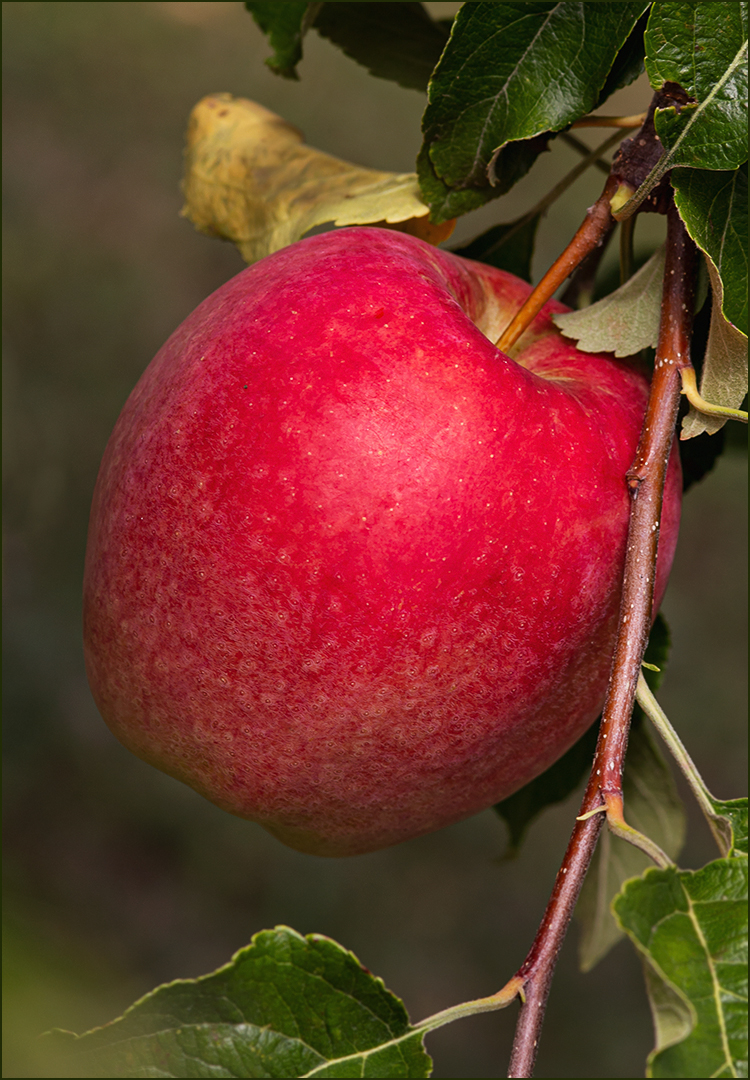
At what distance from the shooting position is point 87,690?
1.67 meters

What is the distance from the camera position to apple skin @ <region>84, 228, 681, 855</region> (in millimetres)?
404

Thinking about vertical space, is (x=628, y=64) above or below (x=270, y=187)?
above

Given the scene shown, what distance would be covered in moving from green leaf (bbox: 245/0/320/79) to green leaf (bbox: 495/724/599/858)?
510 mm

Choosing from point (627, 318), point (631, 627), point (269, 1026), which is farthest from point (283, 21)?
point (269, 1026)

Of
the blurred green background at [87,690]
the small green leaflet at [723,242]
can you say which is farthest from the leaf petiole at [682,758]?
the blurred green background at [87,690]

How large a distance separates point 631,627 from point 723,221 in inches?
7.5

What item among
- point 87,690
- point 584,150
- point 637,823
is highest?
point 584,150

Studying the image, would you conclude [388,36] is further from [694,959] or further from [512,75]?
[694,959]

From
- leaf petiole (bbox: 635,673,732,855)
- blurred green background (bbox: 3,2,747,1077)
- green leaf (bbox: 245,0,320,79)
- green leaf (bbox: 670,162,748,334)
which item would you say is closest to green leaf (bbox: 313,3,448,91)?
green leaf (bbox: 245,0,320,79)

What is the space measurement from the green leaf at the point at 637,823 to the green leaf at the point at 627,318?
11.3 inches

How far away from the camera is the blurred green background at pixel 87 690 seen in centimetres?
155

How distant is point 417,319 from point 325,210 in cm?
18

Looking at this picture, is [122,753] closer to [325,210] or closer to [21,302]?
[21,302]

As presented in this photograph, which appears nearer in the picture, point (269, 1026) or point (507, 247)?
point (269, 1026)
